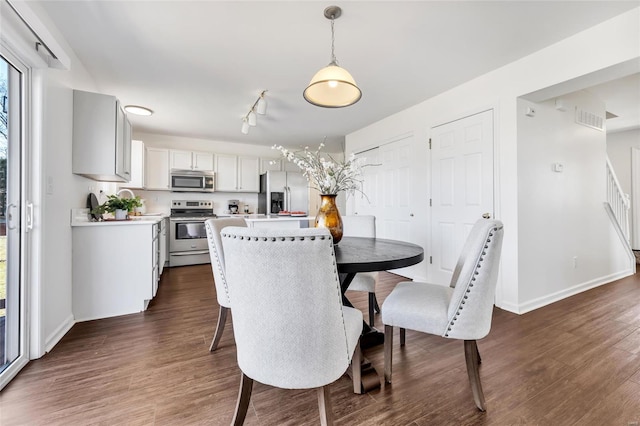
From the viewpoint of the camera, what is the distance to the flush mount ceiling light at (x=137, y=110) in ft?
11.7

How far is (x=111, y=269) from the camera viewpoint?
97.8 inches

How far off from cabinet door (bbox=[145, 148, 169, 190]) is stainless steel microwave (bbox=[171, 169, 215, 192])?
0.43 feet

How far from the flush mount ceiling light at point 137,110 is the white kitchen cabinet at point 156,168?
1.05 metres

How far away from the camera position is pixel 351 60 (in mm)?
2465

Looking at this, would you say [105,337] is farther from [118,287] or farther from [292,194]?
[292,194]

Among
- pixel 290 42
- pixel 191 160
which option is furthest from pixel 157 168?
pixel 290 42

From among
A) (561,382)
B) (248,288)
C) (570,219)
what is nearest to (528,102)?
(570,219)

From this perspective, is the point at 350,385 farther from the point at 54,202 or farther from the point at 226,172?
the point at 226,172

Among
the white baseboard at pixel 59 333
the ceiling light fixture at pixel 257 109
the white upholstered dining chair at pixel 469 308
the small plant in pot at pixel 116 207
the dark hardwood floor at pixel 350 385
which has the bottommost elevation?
the dark hardwood floor at pixel 350 385

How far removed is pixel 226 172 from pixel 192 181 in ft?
2.12

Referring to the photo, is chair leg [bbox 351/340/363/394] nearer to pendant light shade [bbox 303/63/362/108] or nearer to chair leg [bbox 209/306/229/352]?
chair leg [bbox 209/306/229/352]

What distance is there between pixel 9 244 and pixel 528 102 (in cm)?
419

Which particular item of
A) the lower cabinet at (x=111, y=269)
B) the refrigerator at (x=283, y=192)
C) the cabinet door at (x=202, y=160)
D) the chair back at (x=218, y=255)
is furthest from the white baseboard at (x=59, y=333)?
the refrigerator at (x=283, y=192)

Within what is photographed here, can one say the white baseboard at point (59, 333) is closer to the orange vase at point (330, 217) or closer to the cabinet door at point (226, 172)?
the orange vase at point (330, 217)
